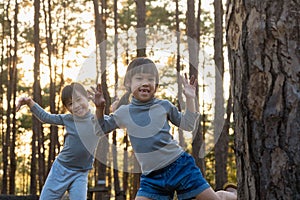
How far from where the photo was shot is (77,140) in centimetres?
571

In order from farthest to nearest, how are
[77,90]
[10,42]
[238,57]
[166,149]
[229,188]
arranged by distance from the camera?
[10,42] < [229,188] < [77,90] < [166,149] < [238,57]

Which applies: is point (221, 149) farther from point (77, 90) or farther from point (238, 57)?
point (238, 57)

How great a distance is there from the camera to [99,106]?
374 cm

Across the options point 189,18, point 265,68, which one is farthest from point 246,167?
point 189,18

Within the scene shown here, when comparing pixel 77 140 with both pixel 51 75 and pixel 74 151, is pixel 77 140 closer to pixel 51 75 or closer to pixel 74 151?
pixel 74 151

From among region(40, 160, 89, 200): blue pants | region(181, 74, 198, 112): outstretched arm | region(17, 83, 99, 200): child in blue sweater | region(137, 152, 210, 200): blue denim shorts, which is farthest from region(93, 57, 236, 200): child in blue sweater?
region(40, 160, 89, 200): blue pants

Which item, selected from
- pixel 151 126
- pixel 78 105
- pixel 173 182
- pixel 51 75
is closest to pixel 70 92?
pixel 78 105

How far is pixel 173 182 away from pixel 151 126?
1.27 feet

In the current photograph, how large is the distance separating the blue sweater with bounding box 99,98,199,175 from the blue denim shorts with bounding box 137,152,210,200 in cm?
5

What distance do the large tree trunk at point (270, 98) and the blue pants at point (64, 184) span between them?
3455 millimetres

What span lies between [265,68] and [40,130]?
21044 mm

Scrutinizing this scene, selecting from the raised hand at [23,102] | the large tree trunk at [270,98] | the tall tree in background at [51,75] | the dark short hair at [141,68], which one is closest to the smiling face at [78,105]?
the raised hand at [23,102]

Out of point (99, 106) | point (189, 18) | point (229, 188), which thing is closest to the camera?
point (99, 106)

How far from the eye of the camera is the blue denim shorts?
4012 mm
